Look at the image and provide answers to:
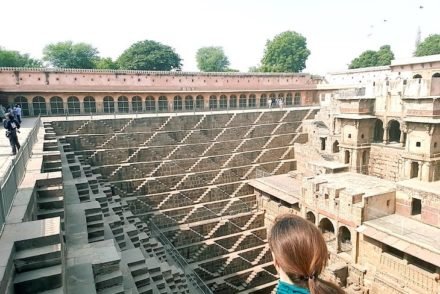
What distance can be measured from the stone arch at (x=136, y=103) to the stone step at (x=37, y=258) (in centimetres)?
1959

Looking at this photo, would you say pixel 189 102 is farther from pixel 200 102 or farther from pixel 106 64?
pixel 106 64

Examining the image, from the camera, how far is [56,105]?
21.1m

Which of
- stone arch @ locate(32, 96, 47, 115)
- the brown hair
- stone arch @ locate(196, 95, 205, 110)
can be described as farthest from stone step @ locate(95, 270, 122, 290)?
stone arch @ locate(196, 95, 205, 110)

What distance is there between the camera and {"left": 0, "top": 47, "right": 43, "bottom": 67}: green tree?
128 ft

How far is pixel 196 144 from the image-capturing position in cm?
1898

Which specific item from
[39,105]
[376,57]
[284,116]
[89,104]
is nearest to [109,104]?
[89,104]

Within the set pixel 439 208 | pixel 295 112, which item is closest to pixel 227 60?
pixel 295 112

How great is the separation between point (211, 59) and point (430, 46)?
111ft

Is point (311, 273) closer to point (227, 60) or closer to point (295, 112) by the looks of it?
point (295, 112)

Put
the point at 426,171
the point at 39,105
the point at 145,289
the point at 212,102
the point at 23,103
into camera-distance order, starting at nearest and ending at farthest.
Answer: the point at 145,289, the point at 426,171, the point at 23,103, the point at 39,105, the point at 212,102

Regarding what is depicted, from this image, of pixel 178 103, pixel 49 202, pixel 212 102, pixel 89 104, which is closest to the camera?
pixel 49 202

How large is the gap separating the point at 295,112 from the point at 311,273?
74.7ft

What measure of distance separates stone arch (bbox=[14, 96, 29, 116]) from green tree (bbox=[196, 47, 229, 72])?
4252 cm

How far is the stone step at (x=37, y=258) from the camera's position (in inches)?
172
